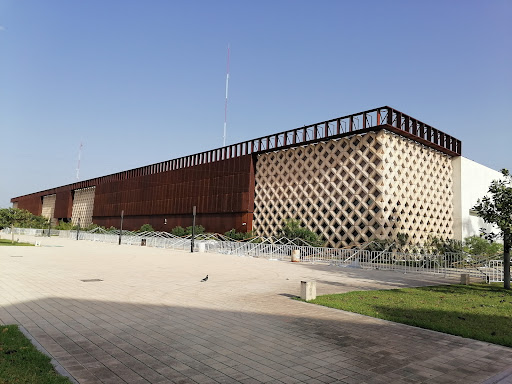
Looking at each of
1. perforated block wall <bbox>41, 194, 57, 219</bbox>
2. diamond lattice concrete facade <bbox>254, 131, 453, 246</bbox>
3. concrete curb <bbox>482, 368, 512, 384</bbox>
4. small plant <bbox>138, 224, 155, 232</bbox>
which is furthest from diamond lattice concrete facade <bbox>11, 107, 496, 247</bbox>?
perforated block wall <bbox>41, 194, 57, 219</bbox>

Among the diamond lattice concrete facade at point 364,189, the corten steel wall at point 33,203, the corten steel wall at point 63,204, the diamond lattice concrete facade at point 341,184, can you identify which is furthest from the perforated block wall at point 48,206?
the diamond lattice concrete facade at point 364,189

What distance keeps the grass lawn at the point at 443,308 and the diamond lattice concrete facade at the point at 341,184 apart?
493 inches

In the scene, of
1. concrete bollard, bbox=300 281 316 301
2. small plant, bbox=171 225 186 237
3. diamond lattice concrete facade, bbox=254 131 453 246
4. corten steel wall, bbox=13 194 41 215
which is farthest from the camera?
corten steel wall, bbox=13 194 41 215

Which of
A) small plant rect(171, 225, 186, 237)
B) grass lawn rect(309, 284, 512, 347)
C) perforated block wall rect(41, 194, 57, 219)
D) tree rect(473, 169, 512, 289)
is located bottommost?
grass lawn rect(309, 284, 512, 347)

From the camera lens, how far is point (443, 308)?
8.67 meters

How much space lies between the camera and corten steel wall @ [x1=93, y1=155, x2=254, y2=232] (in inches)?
1379

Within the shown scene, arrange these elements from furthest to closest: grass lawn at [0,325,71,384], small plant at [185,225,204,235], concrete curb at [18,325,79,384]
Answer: small plant at [185,225,204,235]
concrete curb at [18,325,79,384]
grass lawn at [0,325,71,384]

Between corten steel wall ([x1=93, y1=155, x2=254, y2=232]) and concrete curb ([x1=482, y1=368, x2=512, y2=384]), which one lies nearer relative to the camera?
concrete curb ([x1=482, y1=368, x2=512, y2=384])

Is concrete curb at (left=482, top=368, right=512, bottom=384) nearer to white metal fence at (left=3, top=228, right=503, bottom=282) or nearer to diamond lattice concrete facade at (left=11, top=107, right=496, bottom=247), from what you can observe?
white metal fence at (left=3, top=228, right=503, bottom=282)

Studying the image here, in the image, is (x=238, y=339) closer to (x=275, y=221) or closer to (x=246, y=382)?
(x=246, y=382)

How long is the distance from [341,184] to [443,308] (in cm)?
1803

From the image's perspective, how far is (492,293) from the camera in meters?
11.5

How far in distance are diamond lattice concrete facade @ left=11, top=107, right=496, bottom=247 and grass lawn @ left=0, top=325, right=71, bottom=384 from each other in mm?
21421

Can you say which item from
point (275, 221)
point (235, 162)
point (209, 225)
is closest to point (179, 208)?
point (209, 225)
